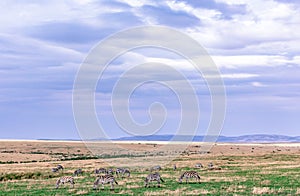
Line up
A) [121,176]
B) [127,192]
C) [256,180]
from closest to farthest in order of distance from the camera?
[127,192]
[256,180]
[121,176]

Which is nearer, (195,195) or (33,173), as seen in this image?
(195,195)

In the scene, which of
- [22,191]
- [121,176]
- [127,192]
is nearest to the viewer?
[127,192]

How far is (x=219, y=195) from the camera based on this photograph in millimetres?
27062

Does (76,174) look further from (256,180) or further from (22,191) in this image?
(256,180)

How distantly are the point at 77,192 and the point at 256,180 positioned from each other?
13.3 meters

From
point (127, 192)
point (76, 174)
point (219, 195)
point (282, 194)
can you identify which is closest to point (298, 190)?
point (282, 194)

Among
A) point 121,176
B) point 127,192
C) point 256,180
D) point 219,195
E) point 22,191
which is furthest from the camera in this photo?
point 121,176

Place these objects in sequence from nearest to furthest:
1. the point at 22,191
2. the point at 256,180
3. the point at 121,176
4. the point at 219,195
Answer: the point at 219,195 → the point at 22,191 → the point at 256,180 → the point at 121,176

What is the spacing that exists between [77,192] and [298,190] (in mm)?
13679

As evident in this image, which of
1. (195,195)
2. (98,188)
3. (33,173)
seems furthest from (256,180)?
(33,173)

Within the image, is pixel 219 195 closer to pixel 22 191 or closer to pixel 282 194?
pixel 282 194

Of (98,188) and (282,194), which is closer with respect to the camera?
(282,194)

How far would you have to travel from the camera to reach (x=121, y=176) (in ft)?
142

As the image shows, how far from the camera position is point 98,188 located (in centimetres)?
3312
